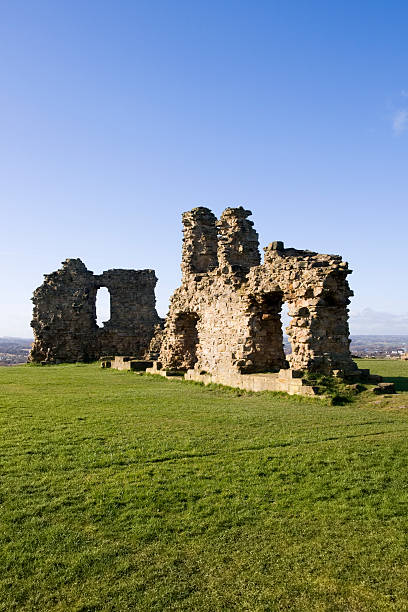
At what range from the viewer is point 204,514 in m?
5.55

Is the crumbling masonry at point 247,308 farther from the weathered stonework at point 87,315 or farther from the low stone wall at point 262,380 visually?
the weathered stonework at point 87,315

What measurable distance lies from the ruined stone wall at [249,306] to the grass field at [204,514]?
185 inches

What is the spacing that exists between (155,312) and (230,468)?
27.3 m

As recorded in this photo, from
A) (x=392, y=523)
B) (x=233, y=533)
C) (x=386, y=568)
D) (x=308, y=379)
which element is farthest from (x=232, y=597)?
(x=308, y=379)

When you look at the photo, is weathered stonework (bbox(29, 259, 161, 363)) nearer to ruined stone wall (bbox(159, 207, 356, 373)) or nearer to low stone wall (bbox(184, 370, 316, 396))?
ruined stone wall (bbox(159, 207, 356, 373))

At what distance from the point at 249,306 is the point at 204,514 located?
1175 cm

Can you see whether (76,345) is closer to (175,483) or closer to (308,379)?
(308,379)

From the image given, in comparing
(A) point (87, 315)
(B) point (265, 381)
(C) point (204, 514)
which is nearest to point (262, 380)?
(B) point (265, 381)

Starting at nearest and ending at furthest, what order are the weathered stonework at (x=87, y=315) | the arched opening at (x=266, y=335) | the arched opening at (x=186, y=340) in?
the arched opening at (x=266, y=335), the arched opening at (x=186, y=340), the weathered stonework at (x=87, y=315)

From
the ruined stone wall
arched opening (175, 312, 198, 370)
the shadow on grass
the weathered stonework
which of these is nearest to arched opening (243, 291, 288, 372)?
the ruined stone wall

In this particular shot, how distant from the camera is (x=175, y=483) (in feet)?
20.8

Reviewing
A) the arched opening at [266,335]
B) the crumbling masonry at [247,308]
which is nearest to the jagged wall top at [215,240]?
the crumbling masonry at [247,308]

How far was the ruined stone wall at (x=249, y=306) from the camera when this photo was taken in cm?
1421

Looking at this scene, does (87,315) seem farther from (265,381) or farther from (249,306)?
(265,381)
